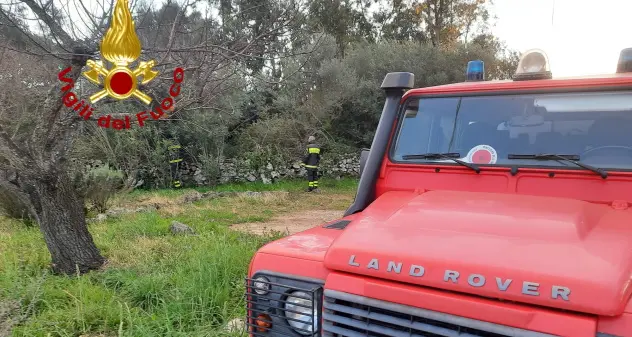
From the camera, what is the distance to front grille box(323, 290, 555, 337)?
5.22ft

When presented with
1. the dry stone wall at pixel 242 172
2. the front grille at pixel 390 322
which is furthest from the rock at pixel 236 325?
the dry stone wall at pixel 242 172

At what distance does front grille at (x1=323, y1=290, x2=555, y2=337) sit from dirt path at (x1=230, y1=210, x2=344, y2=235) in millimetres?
5394

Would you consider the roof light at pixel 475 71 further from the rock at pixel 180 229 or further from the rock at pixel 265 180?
the rock at pixel 265 180

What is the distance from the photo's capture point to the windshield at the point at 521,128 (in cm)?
245

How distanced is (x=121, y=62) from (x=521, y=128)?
3.39 m

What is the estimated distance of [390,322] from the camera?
175cm

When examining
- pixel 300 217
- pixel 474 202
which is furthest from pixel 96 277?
pixel 300 217

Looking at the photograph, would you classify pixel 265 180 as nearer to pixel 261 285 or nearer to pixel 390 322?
pixel 261 285

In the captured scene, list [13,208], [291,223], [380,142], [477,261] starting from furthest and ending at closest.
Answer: [291,223]
[13,208]
[380,142]
[477,261]

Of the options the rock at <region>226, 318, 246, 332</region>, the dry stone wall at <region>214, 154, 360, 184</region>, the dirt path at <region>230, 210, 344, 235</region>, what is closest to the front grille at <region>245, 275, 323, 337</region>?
the rock at <region>226, 318, 246, 332</region>

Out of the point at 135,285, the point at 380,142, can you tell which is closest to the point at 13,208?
the point at 135,285

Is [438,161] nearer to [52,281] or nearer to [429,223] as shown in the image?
[429,223]

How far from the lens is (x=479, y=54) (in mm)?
17812

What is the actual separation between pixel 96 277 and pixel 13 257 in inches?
49.0
